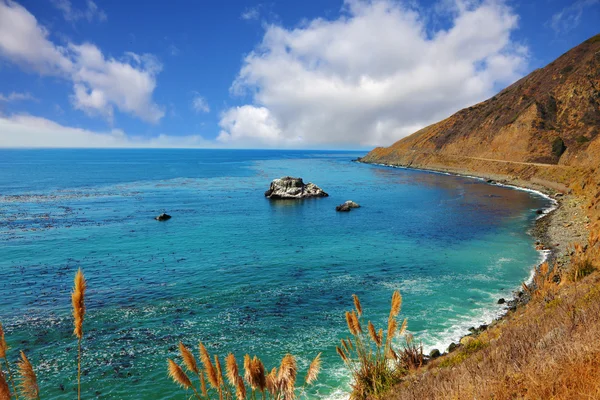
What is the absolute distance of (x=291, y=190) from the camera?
7500 centimetres

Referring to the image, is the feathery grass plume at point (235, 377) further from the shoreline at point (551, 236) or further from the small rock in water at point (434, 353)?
the shoreline at point (551, 236)

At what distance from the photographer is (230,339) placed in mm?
19547

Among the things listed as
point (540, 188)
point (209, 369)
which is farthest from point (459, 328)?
point (540, 188)

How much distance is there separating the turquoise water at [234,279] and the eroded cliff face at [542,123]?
54125mm

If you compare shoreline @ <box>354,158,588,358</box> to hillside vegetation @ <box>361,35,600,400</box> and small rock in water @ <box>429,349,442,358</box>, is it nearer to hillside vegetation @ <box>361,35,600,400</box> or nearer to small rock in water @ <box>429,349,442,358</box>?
small rock in water @ <box>429,349,442,358</box>

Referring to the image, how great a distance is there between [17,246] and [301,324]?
34.0 m

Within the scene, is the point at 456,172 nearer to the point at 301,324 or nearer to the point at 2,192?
the point at 301,324

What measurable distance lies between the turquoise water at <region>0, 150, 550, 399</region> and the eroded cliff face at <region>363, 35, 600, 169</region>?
178 ft

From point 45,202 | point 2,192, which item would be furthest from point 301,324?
point 2,192

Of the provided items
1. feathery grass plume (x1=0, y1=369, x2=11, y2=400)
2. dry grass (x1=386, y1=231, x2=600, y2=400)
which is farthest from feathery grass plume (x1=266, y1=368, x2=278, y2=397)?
feathery grass plume (x1=0, y1=369, x2=11, y2=400)

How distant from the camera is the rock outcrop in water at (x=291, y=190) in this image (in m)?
74.9

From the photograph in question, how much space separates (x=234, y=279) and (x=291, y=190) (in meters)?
47.3

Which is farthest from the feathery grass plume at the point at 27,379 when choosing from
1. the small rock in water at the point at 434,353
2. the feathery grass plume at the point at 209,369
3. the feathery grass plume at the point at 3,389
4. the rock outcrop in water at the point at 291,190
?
the rock outcrop in water at the point at 291,190

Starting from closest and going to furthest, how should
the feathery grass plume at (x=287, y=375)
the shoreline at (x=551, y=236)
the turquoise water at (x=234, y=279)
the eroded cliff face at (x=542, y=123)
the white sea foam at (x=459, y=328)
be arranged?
the feathery grass plume at (x=287, y=375) → the turquoise water at (x=234, y=279) → the white sea foam at (x=459, y=328) → the shoreline at (x=551, y=236) → the eroded cliff face at (x=542, y=123)
